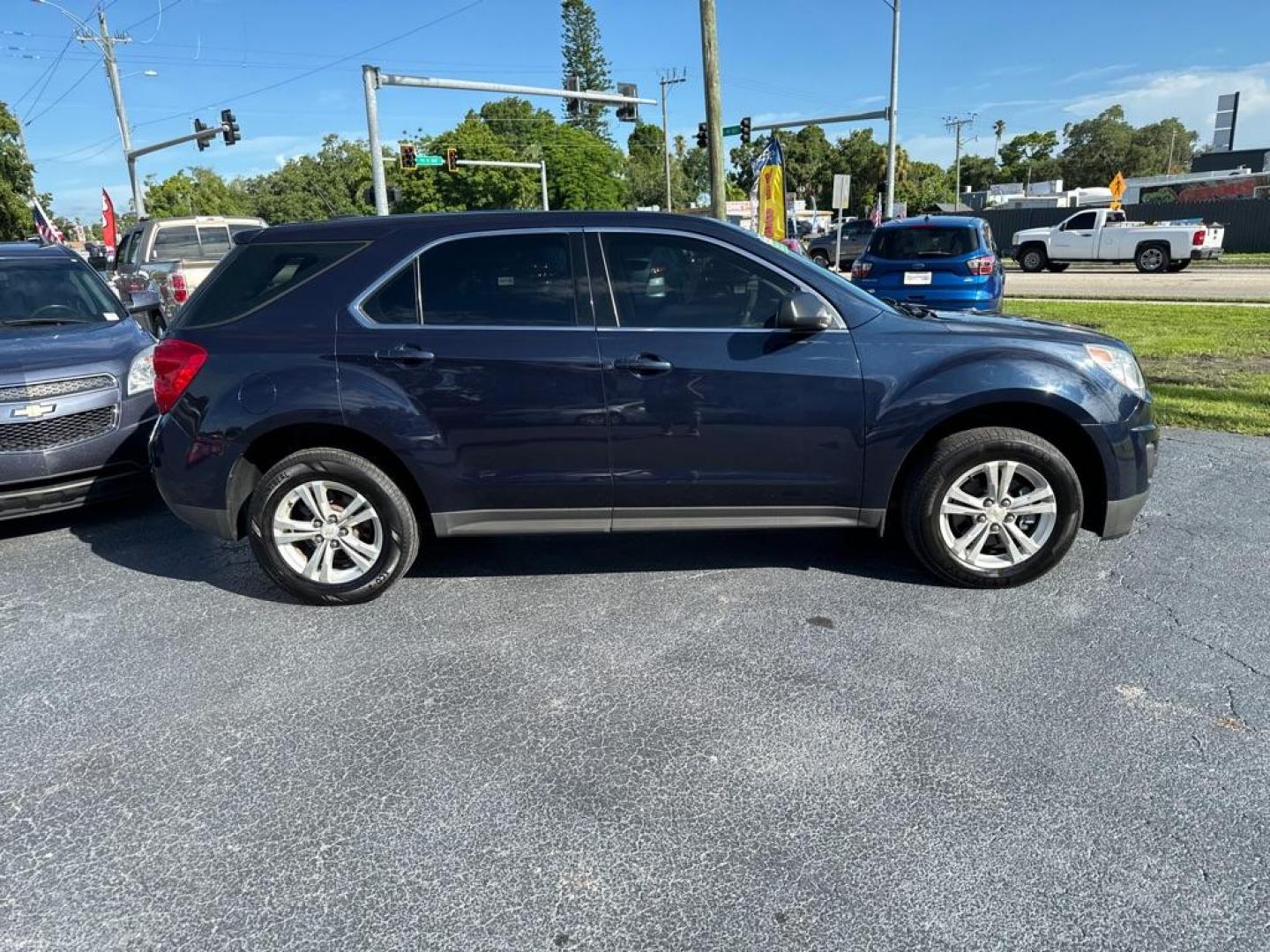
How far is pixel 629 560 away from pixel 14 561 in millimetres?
3537

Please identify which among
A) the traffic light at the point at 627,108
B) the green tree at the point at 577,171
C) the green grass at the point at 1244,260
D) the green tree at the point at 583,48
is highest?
the green tree at the point at 583,48

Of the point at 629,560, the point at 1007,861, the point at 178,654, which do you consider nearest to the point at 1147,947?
the point at 1007,861

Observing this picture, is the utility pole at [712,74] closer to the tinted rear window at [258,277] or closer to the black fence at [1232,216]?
the tinted rear window at [258,277]

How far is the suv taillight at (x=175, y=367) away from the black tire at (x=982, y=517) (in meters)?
3.39

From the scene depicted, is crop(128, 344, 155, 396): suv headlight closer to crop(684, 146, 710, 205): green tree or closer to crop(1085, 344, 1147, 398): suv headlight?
crop(1085, 344, 1147, 398): suv headlight

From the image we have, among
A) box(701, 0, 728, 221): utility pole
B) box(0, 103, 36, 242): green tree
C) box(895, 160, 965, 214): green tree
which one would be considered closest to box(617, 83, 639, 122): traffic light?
box(701, 0, 728, 221): utility pole

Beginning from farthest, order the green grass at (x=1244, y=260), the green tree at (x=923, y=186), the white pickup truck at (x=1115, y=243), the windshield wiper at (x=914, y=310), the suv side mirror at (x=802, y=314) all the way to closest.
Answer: the green tree at (x=923, y=186) → the green grass at (x=1244, y=260) → the white pickup truck at (x=1115, y=243) → the windshield wiper at (x=914, y=310) → the suv side mirror at (x=802, y=314)

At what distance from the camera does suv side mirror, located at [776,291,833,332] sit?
3684 mm

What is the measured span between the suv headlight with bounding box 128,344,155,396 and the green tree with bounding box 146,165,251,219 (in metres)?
77.4

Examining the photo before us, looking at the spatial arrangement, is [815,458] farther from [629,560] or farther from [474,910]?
[474,910]

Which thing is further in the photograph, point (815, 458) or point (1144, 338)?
point (1144, 338)

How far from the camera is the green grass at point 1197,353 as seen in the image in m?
7.14

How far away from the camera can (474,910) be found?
2240 millimetres

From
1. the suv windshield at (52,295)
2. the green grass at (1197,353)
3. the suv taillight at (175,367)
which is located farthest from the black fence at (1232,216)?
the suv taillight at (175,367)
